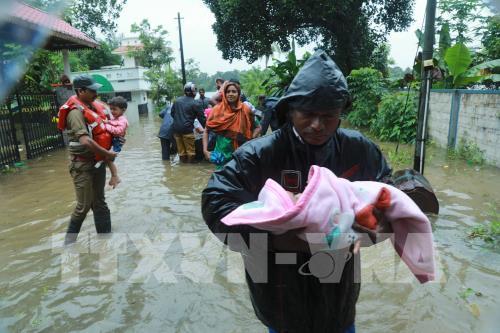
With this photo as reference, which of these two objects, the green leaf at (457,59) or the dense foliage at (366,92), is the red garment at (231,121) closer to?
the green leaf at (457,59)

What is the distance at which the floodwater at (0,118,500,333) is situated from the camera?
274 cm

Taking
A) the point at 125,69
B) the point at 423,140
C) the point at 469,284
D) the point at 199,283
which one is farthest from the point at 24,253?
the point at 125,69

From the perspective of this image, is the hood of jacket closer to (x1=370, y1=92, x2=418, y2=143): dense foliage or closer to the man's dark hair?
the man's dark hair

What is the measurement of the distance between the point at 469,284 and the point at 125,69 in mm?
32017

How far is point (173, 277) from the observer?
134 inches

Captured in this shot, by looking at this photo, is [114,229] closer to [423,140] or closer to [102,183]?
[102,183]

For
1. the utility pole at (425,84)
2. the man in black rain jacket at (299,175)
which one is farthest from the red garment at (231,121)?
the man in black rain jacket at (299,175)

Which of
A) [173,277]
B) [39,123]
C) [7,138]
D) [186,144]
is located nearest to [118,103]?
[173,277]

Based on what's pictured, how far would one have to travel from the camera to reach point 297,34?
17750 millimetres

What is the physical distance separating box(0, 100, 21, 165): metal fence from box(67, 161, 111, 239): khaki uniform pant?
17.8ft

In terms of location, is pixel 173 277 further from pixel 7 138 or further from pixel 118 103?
pixel 7 138

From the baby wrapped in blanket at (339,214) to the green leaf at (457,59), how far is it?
8.62m

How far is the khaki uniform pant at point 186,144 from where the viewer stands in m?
7.88

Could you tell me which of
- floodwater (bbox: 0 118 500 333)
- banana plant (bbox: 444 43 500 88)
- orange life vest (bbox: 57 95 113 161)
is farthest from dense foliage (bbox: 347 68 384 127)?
orange life vest (bbox: 57 95 113 161)
